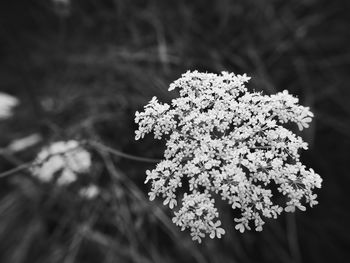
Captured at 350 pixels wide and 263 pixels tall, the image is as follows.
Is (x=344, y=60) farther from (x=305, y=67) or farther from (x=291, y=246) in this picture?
(x=291, y=246)

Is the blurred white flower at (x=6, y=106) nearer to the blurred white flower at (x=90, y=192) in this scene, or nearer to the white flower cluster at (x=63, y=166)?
the white flower cluster at (x=63, y=166)

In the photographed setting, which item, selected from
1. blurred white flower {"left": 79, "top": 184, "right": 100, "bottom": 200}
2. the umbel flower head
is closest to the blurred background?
blurred white flower {"left": 79, "top": 184, "right": 100, "bottom": 200}

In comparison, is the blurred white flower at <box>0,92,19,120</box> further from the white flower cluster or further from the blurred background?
the white flower cluster

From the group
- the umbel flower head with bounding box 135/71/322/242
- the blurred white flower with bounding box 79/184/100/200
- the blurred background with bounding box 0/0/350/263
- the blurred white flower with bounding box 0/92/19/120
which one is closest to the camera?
the umbel flower head with bounding box 135/71/322/242

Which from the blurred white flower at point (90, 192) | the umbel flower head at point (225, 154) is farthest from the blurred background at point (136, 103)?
the umbel flower head at point (225, 154)

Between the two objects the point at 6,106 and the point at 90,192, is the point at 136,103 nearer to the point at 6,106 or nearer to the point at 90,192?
the point at 90,192

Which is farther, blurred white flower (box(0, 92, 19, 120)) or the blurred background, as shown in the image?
blurred white flower (box(0, 92, 19, 120))

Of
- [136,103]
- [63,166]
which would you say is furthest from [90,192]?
[136,103]

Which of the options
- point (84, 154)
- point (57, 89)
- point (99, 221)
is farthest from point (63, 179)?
point (57, 89)
